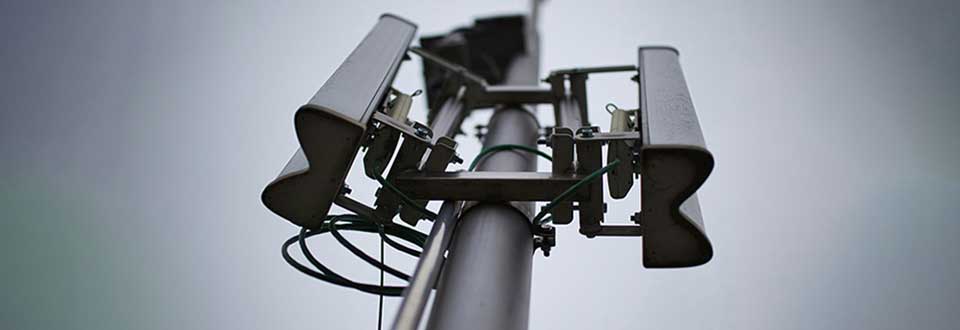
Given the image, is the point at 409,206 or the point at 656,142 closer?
the point at 656,142

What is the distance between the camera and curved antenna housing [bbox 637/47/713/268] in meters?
1.02

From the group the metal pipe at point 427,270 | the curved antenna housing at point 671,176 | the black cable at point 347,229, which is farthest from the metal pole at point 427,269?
the curved antenna housing at point 671,176

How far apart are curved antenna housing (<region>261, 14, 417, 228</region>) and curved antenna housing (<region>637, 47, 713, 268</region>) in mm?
490

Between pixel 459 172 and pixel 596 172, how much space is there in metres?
0.28

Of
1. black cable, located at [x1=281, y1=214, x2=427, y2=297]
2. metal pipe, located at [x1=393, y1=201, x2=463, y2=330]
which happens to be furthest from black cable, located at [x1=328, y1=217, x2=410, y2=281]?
metal pipe, located at [x1=393, y1=201, x2=463, y2=330]

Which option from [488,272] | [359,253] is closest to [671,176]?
[488,272]

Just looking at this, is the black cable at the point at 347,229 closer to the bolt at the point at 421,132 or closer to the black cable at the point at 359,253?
the black cable at the point at 359,253

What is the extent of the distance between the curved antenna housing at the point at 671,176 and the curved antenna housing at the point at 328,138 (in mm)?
490

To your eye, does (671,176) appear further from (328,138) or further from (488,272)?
(328,138)

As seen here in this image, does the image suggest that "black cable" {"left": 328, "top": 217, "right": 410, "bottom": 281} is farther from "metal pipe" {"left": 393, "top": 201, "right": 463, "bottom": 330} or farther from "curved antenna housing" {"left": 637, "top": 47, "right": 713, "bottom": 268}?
"curved antenna housing" {"left": 637, "top": 47, "right": 713, "bottom": 268}

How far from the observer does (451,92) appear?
84.7 inches
